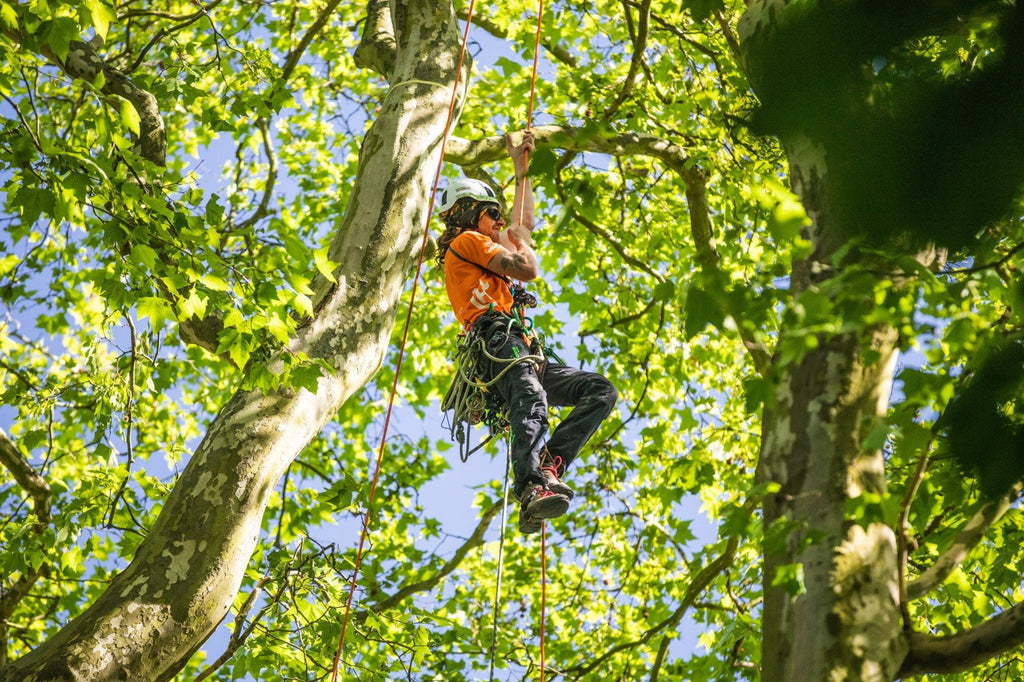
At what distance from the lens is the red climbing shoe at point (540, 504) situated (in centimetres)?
405

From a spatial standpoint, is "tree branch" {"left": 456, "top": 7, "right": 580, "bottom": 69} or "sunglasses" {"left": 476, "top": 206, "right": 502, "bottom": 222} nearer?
"sunglasses" {"left": 476, "top": 206, "right": 502, "bottom": 222}

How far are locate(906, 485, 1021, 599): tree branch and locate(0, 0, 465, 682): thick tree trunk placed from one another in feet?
6.55

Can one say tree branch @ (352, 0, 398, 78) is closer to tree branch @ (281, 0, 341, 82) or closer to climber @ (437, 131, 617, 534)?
climber @ (437, 131, 617, 534)

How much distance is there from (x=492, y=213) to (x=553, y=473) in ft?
4.32

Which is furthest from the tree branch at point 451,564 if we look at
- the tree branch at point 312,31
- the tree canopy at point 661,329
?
the tree branch at point 312,31

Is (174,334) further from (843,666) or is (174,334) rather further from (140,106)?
(843,666)

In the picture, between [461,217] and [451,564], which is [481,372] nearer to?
[461,217]

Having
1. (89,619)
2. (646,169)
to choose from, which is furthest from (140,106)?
(646,169)

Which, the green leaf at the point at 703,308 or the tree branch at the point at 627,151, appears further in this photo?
the tree branch at the point at 627,151

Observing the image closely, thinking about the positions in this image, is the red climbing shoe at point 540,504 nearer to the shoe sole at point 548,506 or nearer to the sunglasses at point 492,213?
the shoe sole at point 548,506

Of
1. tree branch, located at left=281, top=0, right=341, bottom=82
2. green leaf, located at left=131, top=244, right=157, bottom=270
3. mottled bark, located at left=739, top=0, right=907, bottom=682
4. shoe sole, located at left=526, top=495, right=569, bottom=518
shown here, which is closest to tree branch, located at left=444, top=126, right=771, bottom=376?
shoe sole, located at left=526, top=495, right=569, bottom=518

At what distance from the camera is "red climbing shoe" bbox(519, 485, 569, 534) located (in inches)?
159

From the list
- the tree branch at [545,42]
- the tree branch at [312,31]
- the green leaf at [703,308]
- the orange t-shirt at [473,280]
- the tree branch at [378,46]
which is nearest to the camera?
the green leaf at [703,308]

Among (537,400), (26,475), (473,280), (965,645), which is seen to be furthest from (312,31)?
(965,645)
